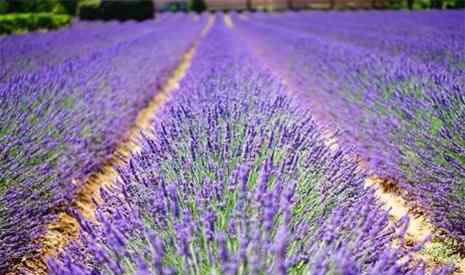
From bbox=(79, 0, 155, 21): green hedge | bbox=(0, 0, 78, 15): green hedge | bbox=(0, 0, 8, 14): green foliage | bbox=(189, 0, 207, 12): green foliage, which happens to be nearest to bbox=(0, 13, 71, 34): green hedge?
bbox=(0, 0, 8, 14): green foliage

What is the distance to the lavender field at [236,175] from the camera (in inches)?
56.6

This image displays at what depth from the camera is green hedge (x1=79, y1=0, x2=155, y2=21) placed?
2183 centimetres

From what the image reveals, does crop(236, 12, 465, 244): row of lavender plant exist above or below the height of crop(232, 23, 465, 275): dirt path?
above

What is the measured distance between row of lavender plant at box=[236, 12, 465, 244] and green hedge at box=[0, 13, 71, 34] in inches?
382

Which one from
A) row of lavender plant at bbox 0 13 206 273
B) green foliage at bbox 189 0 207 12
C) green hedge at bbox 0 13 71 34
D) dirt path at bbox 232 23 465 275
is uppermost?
green foliage at bbox 189 0 207 12

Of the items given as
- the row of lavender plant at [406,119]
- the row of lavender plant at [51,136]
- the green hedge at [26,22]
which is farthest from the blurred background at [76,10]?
the row of lavender plant at [406,119]

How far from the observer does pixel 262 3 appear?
43438 millimetres

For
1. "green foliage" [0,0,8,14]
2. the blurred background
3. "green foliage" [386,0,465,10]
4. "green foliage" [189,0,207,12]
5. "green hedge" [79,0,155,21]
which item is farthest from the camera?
"green foliage" [189,0,207,12]

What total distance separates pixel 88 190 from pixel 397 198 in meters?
2.35

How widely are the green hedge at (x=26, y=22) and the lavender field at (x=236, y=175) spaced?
26.1 ft

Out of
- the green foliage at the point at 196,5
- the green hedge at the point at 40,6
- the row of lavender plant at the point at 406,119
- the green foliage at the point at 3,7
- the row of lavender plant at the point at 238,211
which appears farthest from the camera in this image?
the green foliage at the point at 196,5

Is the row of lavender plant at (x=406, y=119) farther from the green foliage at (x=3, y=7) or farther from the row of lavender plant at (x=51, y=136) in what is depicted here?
the green foliage at (x=3, y=7)

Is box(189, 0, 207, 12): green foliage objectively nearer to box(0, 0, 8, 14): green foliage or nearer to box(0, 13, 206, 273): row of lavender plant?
box(0, 0, 8, 14): green foliage

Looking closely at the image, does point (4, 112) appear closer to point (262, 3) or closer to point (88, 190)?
point (88, 190)
